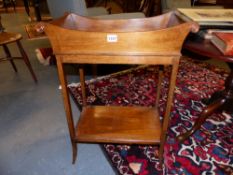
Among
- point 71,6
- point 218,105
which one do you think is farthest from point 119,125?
point 71,6

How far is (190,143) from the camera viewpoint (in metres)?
1.19

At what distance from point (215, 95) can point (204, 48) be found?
2.62ft

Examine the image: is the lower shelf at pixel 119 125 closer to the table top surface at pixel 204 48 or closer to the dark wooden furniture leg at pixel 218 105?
the dark wooden furniture leg at pixel 218 105

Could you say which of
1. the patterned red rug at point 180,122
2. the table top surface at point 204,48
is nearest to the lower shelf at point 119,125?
the patterned red rug at point 180,122

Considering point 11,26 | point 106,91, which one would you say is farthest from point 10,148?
point 11,26

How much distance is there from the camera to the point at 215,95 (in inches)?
57.9

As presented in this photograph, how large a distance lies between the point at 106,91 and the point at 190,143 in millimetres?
798

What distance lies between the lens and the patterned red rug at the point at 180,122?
1.05 metres

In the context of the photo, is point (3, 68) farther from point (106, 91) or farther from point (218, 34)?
point (218, 34)

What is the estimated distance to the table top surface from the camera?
0.75 m

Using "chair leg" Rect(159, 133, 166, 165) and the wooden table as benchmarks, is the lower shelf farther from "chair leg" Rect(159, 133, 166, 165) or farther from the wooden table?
the wooden table

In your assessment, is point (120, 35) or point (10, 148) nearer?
point (120, 35)

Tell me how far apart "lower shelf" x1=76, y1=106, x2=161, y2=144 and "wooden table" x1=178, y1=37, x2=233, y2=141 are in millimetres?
260

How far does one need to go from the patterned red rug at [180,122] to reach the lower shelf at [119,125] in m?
0.18
